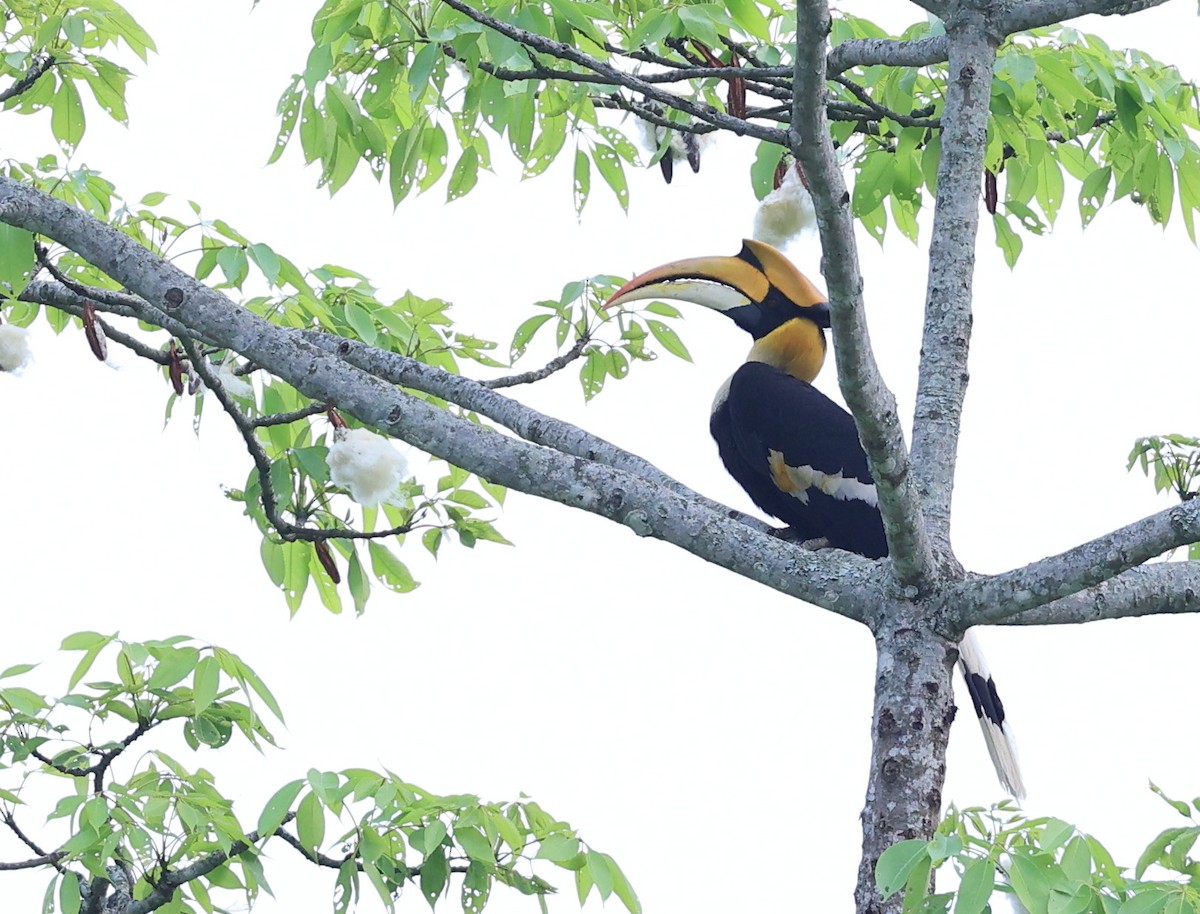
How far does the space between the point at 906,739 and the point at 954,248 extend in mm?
1036

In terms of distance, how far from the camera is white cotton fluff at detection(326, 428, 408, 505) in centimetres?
286

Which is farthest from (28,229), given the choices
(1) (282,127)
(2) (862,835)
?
(2) (862,835)

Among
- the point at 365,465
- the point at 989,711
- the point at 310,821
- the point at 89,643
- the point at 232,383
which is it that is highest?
the point at 232,383

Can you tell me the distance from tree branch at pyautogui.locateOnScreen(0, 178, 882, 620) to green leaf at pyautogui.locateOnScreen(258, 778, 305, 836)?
0.68 metres

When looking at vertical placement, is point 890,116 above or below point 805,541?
above

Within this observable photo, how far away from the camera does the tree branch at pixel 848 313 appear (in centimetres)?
194

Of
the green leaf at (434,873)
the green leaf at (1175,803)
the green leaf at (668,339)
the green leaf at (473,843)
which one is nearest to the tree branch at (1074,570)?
the green leaf at (1175,803)

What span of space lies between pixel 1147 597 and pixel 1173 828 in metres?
0.46

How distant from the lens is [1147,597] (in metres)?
2.46

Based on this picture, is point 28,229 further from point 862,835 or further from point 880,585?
point 862,835

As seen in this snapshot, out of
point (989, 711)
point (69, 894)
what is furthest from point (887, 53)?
point (69, 894)

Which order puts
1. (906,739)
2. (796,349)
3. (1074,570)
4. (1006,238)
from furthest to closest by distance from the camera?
(796,349) → (1006,238) → (906,739) → (1074,570)

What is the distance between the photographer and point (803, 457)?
3850mm

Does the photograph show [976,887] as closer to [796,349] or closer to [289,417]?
[289,417]
